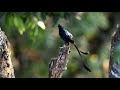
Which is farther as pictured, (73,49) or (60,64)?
(73,49)

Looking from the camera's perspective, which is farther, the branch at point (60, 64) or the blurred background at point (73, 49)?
the blurred background at point (73, 49)

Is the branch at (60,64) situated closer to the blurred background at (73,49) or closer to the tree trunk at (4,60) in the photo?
the tree trunk at (4,60)

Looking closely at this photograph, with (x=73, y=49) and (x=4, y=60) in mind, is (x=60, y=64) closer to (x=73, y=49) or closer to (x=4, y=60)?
(x=4, y=60)

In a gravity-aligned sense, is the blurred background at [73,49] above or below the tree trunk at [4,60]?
below

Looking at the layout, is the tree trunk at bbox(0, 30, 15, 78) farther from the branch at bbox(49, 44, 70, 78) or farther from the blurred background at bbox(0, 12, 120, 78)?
the blurred background at bbox(0, 12, 120, 78)

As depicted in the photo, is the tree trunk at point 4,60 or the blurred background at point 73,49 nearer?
the tree trunk at point 4,60

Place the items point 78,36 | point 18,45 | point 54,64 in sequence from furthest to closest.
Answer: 1. point 18,45
2. point 78,36
3. point 54,64

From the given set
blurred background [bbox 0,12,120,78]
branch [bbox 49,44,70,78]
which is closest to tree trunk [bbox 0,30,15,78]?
branch [bbox 49,44,70,78]

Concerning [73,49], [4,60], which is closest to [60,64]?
[4,60]

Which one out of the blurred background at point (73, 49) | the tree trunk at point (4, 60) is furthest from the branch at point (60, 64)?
the blurred background at point (73, 49)
